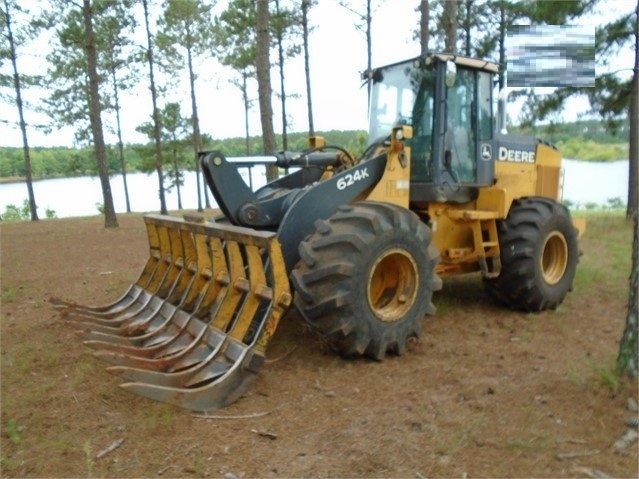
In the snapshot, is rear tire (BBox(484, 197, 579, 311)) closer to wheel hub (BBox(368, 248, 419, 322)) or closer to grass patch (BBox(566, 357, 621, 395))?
grass patch (BBox(566, 357, 621, 395))

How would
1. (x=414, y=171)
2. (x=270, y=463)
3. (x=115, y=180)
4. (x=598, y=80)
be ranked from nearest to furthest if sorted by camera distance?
1. (x=270, y=463)
2. (x=414, y=171)
3. (x=598, y=80)
4. (x=115, y=180)

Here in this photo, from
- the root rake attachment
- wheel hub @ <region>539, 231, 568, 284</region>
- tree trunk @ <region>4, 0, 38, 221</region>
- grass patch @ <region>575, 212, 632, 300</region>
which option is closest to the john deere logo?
wheel hub @ <region>539, 231, 568, 284</region>

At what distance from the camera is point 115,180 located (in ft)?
121

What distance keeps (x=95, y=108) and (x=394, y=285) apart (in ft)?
44.7

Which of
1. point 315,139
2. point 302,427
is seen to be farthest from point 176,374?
point 315,139

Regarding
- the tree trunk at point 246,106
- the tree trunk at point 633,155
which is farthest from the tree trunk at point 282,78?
the tree trunk at point 633,155

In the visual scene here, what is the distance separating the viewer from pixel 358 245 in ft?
14.2

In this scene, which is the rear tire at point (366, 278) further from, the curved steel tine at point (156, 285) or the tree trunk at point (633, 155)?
the tree trunk at point (633, 155)

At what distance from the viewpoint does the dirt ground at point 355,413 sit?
3012 mm

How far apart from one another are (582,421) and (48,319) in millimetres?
5224

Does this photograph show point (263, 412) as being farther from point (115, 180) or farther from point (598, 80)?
point (115, 180)

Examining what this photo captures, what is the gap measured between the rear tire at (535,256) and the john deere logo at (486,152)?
0.66 meters

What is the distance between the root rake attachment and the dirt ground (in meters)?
0.19

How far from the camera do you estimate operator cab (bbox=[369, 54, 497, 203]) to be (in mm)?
5680
